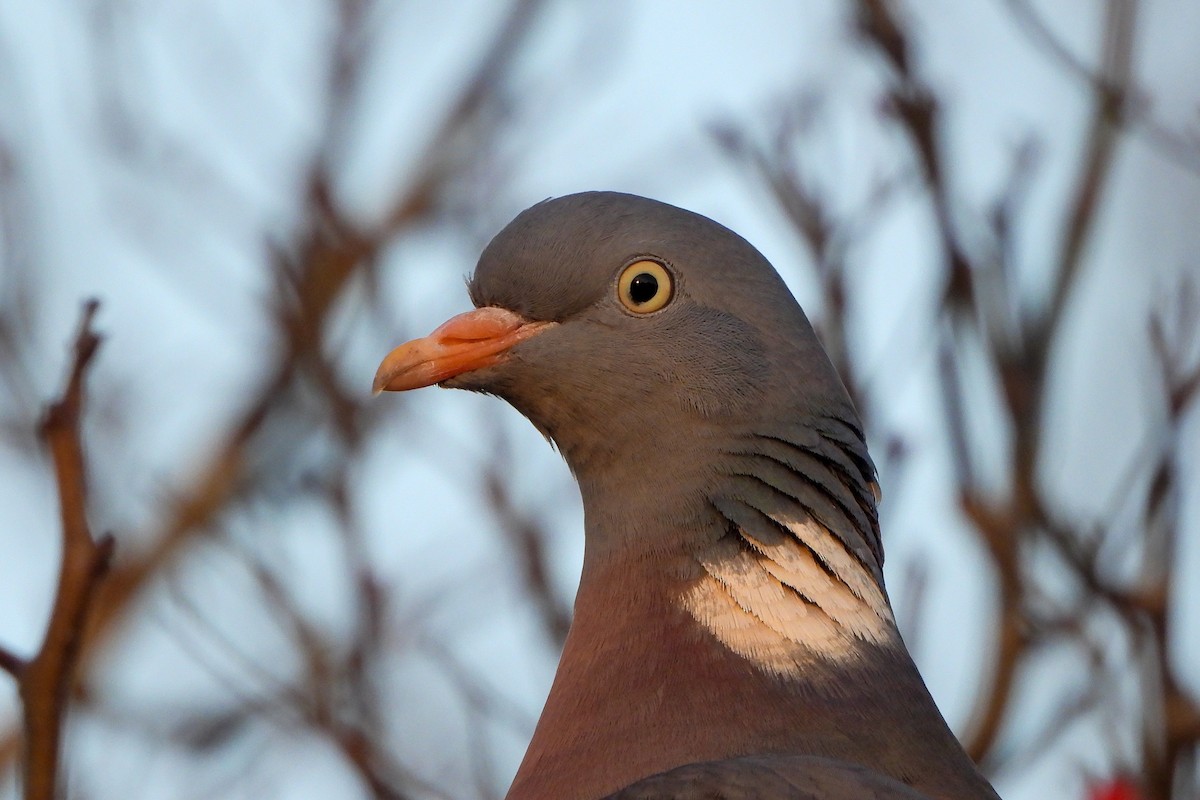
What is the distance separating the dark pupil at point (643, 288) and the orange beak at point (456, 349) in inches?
6.8

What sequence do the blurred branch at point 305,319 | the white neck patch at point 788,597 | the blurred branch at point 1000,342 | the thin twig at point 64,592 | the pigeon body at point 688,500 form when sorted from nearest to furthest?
the thin twig at point 64,592 < the pigeon body at point 688,500 < the white neck patch at point 788,597 < the blurred branch at point 1000,342 < the blurred branch at point 305,319

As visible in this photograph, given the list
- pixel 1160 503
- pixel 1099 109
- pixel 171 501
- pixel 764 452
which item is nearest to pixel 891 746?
pixel 764 452

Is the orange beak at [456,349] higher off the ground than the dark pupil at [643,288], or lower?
lower

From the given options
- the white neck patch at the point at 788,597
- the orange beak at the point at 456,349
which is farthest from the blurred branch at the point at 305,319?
the white neck patch at the point at 788,597

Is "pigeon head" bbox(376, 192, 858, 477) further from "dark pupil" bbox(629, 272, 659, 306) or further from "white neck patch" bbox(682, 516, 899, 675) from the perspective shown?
"white neck patch" bbox(682, 516, 899, 675)

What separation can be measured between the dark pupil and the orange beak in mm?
171

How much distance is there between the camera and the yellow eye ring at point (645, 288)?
3.29 metres

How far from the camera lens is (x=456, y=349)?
10.7 ft

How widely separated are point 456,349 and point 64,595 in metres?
1.27

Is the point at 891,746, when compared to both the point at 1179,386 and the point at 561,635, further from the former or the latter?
the point at 561,635

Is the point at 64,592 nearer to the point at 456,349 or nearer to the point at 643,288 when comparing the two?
the point at 456,349

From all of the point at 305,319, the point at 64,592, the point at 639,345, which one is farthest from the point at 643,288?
the point at 305,319

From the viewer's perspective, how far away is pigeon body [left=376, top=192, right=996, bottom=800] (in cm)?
286

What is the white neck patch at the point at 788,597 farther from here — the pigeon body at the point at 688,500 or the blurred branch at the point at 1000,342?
the blurred branch at the point at 1000,342
